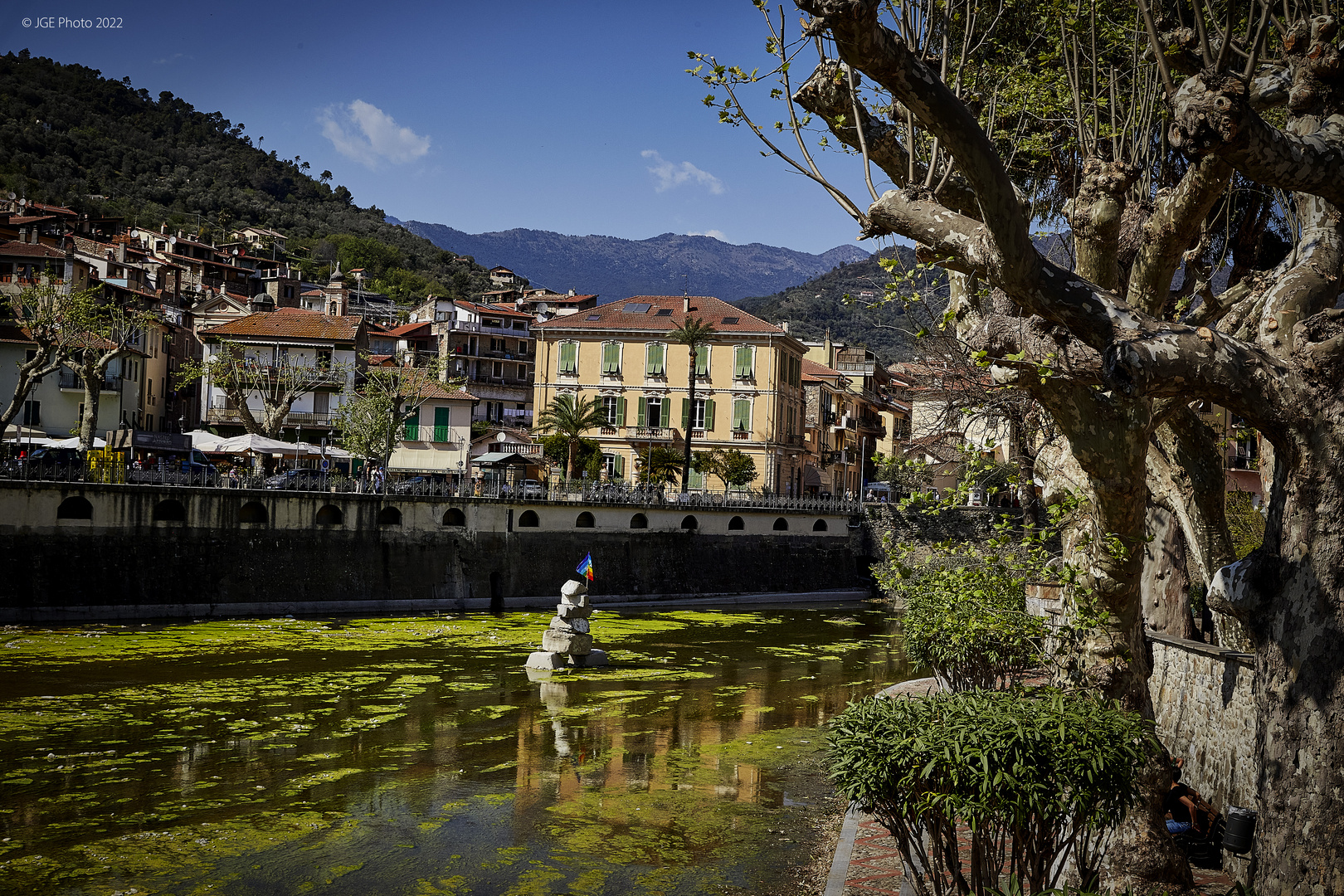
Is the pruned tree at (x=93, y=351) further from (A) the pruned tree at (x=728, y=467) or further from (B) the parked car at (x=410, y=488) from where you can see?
(A) the pruned tree at (x=728, y=467)

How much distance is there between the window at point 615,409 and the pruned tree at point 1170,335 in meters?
52.8

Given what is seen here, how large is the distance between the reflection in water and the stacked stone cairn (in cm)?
75

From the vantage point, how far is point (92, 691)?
21.1 m

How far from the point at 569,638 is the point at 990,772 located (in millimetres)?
19703

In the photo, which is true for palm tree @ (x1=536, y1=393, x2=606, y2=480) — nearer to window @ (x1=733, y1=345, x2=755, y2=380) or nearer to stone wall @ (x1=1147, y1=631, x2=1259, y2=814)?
window @ (x1=733, y1=345, x2=755, y2=380)

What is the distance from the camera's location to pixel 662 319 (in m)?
63.3

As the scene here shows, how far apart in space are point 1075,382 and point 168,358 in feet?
221

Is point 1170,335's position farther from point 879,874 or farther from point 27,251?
point 27,251

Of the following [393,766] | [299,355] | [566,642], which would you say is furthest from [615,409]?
[393,766]

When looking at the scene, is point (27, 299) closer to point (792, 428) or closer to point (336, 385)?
point (336, 385)

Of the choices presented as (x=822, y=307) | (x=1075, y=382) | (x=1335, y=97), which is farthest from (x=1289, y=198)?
(x=822, y=307)

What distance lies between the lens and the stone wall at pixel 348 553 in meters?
32.1

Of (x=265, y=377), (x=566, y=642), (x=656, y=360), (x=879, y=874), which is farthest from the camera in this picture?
(x=656, y=360)

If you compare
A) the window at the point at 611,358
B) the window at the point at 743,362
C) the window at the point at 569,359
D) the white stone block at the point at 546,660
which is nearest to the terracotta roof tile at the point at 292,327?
the window at the point at 569,359
